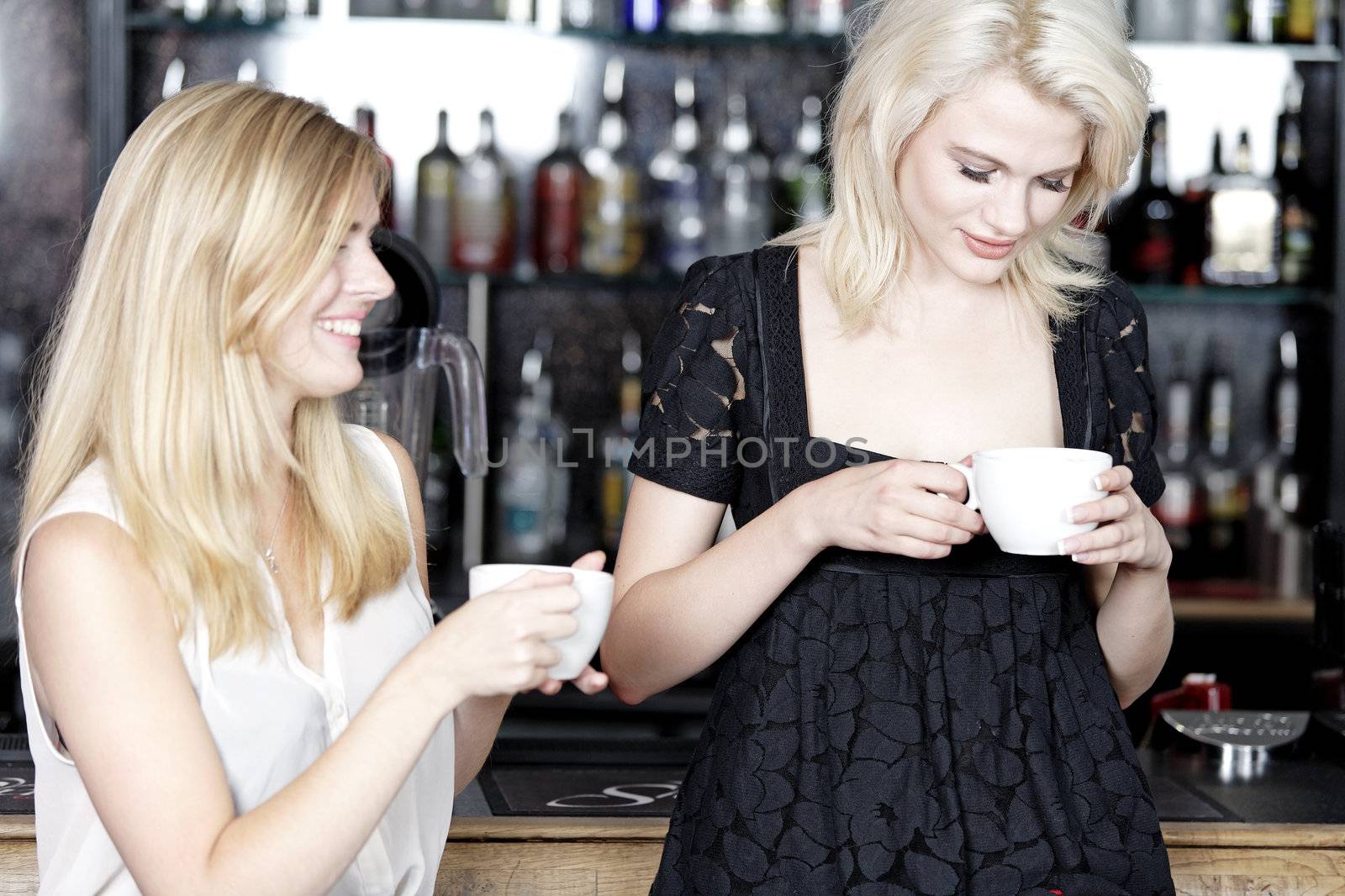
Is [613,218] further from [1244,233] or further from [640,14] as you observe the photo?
[1244,233]

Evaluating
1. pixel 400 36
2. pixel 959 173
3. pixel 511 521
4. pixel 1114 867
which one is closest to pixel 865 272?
pixel 959 173

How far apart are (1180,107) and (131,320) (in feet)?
8.01

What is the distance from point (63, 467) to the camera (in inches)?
40.4

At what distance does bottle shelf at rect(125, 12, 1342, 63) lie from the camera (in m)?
2.71

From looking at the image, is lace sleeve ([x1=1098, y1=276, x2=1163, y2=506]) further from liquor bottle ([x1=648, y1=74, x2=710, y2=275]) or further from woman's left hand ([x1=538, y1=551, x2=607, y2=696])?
liquor bottle ([x1=648, y1=74, x2=710, y2=275])

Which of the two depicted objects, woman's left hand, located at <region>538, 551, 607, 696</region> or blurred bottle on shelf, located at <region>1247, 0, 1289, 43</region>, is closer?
woman's left hand, located at <region>538, 551, 607, 696</region>

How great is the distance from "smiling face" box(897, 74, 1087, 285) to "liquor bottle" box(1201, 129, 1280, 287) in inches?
67.8

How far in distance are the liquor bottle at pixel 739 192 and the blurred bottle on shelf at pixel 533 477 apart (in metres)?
0.44

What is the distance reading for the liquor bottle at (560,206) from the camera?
9.12 ft

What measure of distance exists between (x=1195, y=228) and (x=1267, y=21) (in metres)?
0.42

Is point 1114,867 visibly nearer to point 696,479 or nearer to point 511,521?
point 696,479

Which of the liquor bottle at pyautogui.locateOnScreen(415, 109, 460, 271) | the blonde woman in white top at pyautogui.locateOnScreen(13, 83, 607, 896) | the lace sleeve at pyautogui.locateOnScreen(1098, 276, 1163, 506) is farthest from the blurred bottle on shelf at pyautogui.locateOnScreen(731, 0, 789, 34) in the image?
the blonde woman in white top at pyautogui.locateOnScreen(13, 83, 607, 896)

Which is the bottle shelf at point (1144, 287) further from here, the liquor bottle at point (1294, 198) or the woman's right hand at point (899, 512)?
the woman's right hand at point (899, 512)

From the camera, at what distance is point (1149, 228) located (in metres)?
2.82
